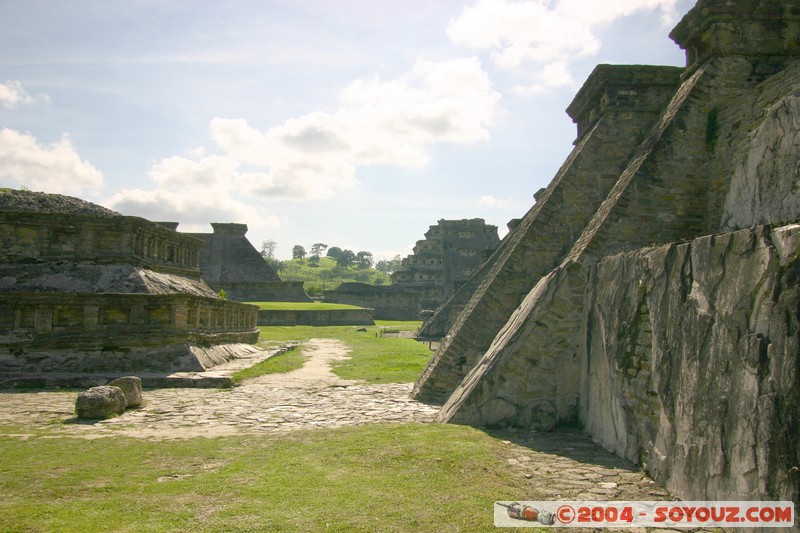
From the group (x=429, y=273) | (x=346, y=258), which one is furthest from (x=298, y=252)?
(x=429, y=273)

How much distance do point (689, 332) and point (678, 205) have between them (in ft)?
12.7

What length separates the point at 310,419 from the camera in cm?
734

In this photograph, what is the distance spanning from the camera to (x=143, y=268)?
41.3ft

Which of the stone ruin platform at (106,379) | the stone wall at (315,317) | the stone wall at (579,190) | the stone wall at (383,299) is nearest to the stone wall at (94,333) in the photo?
the stone ruin platform at (106,379)

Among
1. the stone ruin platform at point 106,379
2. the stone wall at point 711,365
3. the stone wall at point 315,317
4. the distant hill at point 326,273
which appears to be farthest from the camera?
the distant hill at point 326,273

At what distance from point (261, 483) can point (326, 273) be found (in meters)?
90.0

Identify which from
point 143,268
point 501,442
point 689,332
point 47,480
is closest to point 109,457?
point 47,480

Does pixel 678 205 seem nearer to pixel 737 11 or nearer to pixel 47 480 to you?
pixel 737 11

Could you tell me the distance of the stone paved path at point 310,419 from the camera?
4547 mm

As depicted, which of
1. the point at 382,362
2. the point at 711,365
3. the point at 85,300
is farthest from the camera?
the point at 382,362

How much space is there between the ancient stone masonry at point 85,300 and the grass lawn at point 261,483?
5.06 metres

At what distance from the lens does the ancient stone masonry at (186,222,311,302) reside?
37.2 metres

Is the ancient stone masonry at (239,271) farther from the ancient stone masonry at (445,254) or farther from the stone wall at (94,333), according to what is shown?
the stone wall at (94,333)

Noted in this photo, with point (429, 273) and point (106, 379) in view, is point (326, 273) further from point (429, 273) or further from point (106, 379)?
point (106, 379)
